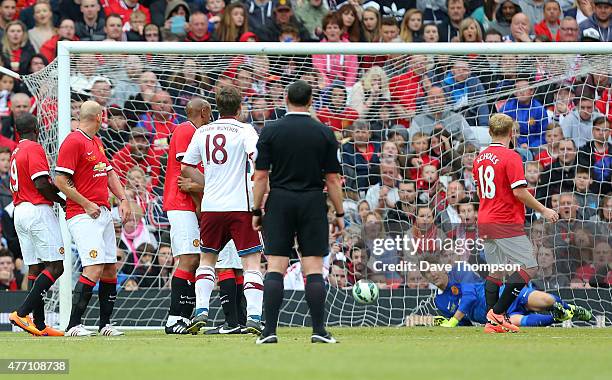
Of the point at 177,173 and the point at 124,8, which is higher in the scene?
the point at 124,8

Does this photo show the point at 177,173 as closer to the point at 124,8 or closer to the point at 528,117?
the point at 528,117

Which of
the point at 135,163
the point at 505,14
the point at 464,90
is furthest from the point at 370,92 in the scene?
the point at 505,14

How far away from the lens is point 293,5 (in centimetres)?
1859

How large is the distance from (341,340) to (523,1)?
408 inches

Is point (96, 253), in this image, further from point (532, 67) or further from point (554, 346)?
Result: point (532, 67)

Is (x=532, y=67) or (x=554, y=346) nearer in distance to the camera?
(x=554, y=346)

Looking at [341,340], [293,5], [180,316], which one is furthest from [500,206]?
[293,5]

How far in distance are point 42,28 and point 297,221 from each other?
32.0 ft

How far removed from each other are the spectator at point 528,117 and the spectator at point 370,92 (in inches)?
59.5

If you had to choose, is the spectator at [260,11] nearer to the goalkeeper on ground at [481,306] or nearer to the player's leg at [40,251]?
the goalkeeper on ground at [481,306]

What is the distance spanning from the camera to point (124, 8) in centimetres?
1836

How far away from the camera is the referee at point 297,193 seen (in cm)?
916

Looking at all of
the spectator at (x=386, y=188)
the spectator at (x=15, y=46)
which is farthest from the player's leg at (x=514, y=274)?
the spectator at (x=15, y=46)

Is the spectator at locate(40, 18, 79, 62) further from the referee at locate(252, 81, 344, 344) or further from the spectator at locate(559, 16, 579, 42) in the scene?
the referee at locate(252, 81, 344, 344)
